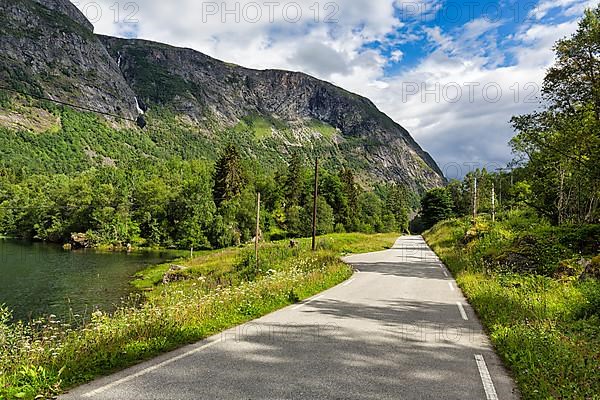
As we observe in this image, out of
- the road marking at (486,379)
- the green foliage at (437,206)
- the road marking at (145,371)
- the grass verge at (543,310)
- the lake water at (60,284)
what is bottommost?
the lake water at (60,284)

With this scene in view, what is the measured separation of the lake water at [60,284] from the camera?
82.0 ft

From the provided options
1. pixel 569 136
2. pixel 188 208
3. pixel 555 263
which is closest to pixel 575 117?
pixel 569 136

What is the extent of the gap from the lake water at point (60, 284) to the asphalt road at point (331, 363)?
14.1 meters

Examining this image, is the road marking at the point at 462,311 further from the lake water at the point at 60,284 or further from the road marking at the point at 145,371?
the lake water at the point at 60,284

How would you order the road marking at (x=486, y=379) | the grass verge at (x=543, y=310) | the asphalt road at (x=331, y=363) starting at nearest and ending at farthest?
the asphalt road at (x=331, y=363), the road marking at (x=486, y=379), the grass verge at (x=543, y=310)

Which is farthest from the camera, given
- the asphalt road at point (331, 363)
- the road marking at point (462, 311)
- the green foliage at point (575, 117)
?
the green foliage at point (575, 117)

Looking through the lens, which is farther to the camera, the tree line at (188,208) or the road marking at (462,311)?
the tree line at (188,208)

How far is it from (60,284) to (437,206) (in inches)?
3808

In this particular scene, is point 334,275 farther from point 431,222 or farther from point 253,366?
point 431,222

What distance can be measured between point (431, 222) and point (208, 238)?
64.2 metres

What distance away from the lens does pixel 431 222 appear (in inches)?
4552

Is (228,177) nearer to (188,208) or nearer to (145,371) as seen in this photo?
(188,208)

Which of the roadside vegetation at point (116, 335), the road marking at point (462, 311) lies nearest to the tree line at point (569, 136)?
the road marking at point (462, 311)

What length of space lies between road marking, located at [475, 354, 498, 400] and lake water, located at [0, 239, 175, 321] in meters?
17.3
